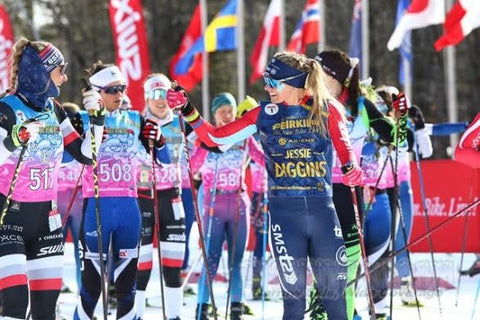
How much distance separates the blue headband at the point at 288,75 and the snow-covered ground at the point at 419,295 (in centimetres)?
332

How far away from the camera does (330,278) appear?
543 centimetres

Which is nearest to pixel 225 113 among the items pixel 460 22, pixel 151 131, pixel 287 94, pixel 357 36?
pixel 151 131

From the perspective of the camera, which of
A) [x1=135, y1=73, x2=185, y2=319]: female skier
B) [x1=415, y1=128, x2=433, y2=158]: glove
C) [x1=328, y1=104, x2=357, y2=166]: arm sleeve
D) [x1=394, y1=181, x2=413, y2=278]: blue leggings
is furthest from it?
[x1=394, y1=181, x2=413, y2=278]: blue leggings

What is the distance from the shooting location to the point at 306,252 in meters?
5.46

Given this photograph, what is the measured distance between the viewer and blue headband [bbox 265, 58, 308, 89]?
5.57m

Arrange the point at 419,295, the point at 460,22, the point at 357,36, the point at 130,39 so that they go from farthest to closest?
the point at 357,36 → the point at 130,39 → the point at 460,22 → the point at 419,295

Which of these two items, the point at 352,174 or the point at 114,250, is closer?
the point at 352,174

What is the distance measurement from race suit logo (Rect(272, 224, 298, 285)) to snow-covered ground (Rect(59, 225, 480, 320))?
3.05 metres

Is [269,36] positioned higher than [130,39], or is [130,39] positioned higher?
[269,36]

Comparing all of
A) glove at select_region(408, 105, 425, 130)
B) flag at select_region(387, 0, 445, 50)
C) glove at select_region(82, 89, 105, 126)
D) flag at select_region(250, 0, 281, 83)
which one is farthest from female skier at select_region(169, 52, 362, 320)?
flag at select_region(250, 0, 281, 83)

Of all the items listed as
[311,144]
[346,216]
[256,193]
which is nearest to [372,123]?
[346,216]

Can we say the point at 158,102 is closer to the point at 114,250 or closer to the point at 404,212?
the point at 114,250

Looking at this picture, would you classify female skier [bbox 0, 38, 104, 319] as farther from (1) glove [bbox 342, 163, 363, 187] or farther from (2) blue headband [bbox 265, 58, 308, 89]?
(1) glove [bbox 342, 163, 363, 187]

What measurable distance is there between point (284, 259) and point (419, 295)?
492cm
